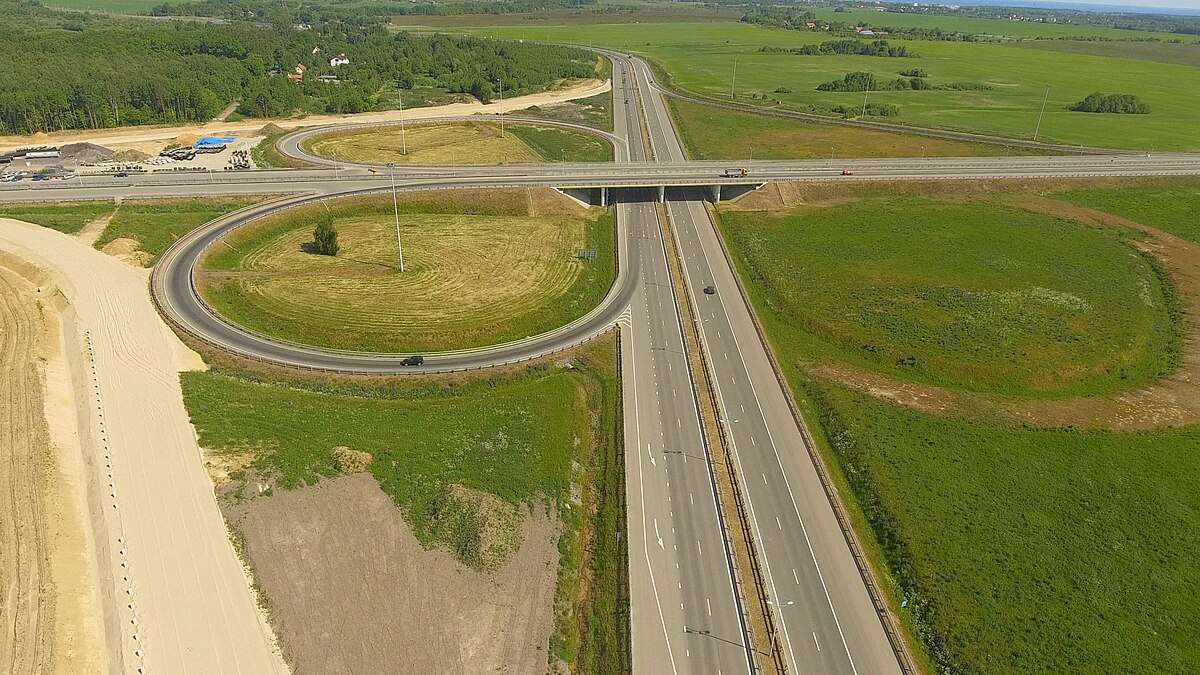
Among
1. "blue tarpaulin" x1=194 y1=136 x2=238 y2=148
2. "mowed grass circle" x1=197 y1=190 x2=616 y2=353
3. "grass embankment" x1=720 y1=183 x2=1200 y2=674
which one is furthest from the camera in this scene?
"blue tarpaulin" x1=194 y1=136 x2=238 y2=148

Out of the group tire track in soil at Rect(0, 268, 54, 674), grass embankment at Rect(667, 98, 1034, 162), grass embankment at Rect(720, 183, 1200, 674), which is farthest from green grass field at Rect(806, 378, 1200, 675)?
grass embankment at Rect(667, 98, 1034, 162)

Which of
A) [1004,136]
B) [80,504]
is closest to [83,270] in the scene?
[80,504]

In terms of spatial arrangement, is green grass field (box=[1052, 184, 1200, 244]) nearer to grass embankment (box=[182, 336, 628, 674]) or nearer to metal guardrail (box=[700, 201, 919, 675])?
metal guardrail (box=[700, 201, 919, 675])

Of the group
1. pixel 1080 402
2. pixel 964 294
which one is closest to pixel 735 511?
pixel 1080 402

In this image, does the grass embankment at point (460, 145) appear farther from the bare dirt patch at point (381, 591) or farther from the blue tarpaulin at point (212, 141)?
the bare dirt patch at point (381, 591)

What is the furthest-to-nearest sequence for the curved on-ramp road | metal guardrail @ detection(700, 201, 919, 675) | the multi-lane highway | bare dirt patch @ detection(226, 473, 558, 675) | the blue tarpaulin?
the blue tarpaulin → the curved on-ramp road → the multi-lane highway → metal guardrail @ detection(700, 201, 919, 675) → bare dirt patch @ detection(226, 473, 558, 675)

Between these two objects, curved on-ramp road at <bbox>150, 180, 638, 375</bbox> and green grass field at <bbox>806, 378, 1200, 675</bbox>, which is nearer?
green grass field at <bbox>806, 378, 1200, 675</bbox>

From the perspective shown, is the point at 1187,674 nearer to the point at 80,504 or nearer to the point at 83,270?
the point at 80,504
